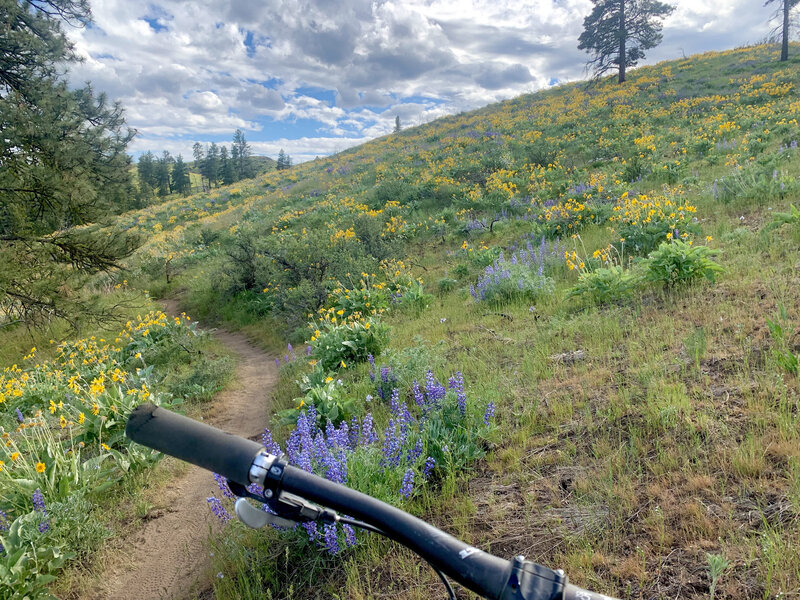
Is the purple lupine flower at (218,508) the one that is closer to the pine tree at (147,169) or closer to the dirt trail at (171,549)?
the dirt trail at (171,549)

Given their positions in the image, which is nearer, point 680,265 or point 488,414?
point 488,414

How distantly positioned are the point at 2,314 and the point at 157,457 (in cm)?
1106

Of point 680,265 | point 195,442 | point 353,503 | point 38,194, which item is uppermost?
point 38,194

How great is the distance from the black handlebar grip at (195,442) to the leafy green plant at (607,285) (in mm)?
5293

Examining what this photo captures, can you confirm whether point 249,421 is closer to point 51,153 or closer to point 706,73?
point 51,153

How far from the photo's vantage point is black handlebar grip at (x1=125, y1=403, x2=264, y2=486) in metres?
0.97

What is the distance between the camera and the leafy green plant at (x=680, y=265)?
496 centimetres

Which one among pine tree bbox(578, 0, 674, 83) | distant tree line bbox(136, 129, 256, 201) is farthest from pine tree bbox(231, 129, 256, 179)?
pine tree bbox(578, 0, 674, 83)

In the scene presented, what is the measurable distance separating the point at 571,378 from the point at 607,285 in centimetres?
205

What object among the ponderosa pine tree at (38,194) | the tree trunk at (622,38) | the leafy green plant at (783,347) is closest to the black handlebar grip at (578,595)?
the leafy green plant at (783,347)

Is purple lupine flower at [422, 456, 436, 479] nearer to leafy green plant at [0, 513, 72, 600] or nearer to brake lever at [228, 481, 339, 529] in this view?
brake lever at [228, 481, 339, 529]

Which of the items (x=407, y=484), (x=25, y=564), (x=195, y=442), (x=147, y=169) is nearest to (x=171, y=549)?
(x=25, y=564)

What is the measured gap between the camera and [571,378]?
12.8 ft

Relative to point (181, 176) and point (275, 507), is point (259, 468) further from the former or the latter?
point (181, 176)
